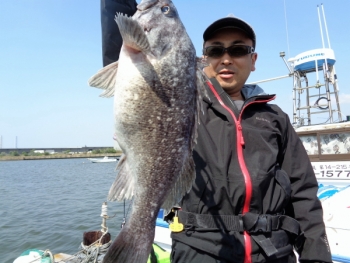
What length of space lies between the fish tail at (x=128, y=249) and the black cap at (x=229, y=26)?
5.81 ft

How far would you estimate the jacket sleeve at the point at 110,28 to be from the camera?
6.45 feet

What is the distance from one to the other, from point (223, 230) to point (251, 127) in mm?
842

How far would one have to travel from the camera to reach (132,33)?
1.57 m

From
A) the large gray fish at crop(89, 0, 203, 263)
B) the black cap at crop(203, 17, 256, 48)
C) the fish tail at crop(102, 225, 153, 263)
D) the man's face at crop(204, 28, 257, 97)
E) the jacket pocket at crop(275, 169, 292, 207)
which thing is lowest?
the fish tail at crop(102, 225, 153, 263)

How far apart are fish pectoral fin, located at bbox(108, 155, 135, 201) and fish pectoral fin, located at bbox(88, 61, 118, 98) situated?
1.36 ft

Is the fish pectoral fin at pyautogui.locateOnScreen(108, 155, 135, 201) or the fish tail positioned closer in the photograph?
the fish tail

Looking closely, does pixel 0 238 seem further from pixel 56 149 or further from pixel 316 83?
pixel 56 149

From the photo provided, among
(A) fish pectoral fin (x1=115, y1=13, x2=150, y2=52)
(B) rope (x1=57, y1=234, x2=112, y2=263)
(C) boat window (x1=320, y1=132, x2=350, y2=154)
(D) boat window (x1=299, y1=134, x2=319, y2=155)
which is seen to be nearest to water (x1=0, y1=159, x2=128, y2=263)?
(B) rope (x1=57, y1=234, x2=112, y2=263)

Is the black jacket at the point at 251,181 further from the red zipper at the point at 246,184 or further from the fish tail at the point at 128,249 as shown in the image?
the fish tail at the point at 128,249

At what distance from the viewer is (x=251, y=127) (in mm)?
2346

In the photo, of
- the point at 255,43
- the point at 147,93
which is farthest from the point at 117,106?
the point at 255,43

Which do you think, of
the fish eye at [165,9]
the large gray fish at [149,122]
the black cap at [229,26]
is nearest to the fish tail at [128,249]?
the large gray fish at [149,122]

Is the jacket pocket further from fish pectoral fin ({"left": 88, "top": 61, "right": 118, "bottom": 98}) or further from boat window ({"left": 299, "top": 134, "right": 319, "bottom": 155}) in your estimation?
boat window ({"left": 299, "top": 134, "right": 319, "bottom": 155})

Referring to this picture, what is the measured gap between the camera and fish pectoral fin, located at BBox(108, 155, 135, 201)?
5.47ft
